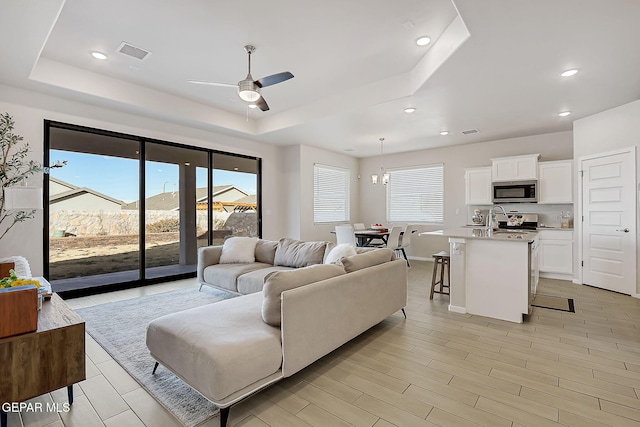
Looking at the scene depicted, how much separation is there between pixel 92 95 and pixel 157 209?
2.02m

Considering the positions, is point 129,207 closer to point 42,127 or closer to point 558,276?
point 42,127

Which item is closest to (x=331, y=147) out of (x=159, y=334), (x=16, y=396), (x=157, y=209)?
(x=157, y=209)

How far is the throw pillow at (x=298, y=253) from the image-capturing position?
3949mm

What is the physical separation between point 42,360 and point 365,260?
2.42 metres

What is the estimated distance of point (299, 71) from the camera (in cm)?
407

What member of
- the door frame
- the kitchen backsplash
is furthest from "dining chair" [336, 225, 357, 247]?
the door frame

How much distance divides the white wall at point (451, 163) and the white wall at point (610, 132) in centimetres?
89

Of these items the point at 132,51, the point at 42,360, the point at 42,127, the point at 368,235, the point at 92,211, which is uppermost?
the point at 132,51

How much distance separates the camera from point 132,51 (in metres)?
3.56

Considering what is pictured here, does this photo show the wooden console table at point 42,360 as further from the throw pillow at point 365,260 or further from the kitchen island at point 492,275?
the kitchen island at point 492,275

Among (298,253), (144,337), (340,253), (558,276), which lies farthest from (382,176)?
(144,337)

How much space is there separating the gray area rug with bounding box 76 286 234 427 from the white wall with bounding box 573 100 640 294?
5977 mm

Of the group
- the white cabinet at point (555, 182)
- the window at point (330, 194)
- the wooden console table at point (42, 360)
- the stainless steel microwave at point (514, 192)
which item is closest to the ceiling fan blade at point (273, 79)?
the wooden console table at point (42, 360)

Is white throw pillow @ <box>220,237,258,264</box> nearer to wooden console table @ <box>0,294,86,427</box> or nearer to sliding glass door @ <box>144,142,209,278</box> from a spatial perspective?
sliding glass door @ <box>144,142,209,278</box>
